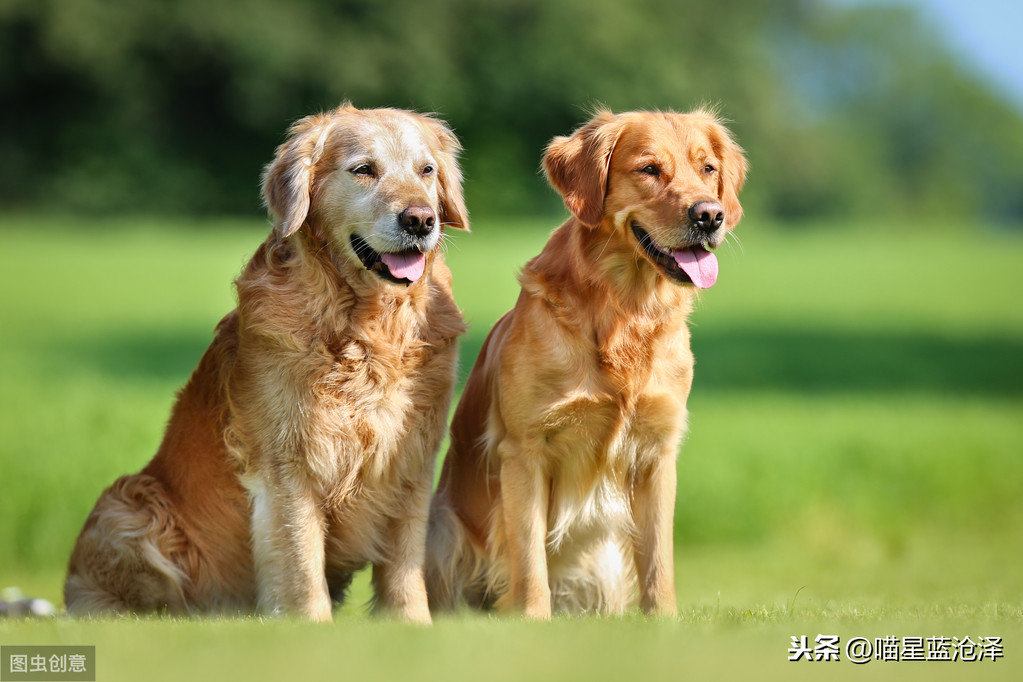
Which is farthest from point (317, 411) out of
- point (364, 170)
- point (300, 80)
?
point (300, 80)

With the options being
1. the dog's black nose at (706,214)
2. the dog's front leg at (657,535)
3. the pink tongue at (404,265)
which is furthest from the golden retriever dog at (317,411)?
the dog's black nose at (706,214)

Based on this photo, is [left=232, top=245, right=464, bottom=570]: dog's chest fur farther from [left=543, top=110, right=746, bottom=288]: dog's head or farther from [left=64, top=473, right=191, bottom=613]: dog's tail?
[left=543, top=110, right=746, bottom=288]: dog's head

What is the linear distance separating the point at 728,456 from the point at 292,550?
6.03 meters

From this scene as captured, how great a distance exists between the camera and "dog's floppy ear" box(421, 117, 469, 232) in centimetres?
502

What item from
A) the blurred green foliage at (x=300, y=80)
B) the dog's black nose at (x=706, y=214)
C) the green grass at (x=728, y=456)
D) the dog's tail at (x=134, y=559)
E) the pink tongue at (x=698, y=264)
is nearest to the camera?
the green grass at (x=728, y=456)

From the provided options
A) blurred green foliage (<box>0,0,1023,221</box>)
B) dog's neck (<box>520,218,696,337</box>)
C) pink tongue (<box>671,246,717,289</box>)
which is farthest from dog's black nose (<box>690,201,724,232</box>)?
blurred green foliage (<box>0,0,1023,221</box>)

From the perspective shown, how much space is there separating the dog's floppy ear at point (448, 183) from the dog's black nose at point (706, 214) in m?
1.07

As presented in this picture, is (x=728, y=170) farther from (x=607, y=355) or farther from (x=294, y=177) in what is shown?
(x=294, y=177)

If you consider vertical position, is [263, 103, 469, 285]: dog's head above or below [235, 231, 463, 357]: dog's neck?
above

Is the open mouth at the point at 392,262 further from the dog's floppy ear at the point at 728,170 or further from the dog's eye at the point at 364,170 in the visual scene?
the dog's floppy ear at the point at 728,170

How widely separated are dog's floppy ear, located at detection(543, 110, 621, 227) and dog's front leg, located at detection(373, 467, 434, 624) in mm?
1314

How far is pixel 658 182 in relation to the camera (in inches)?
185

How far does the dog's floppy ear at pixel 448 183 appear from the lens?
5020 millimetres

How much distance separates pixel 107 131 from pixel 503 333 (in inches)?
1162
